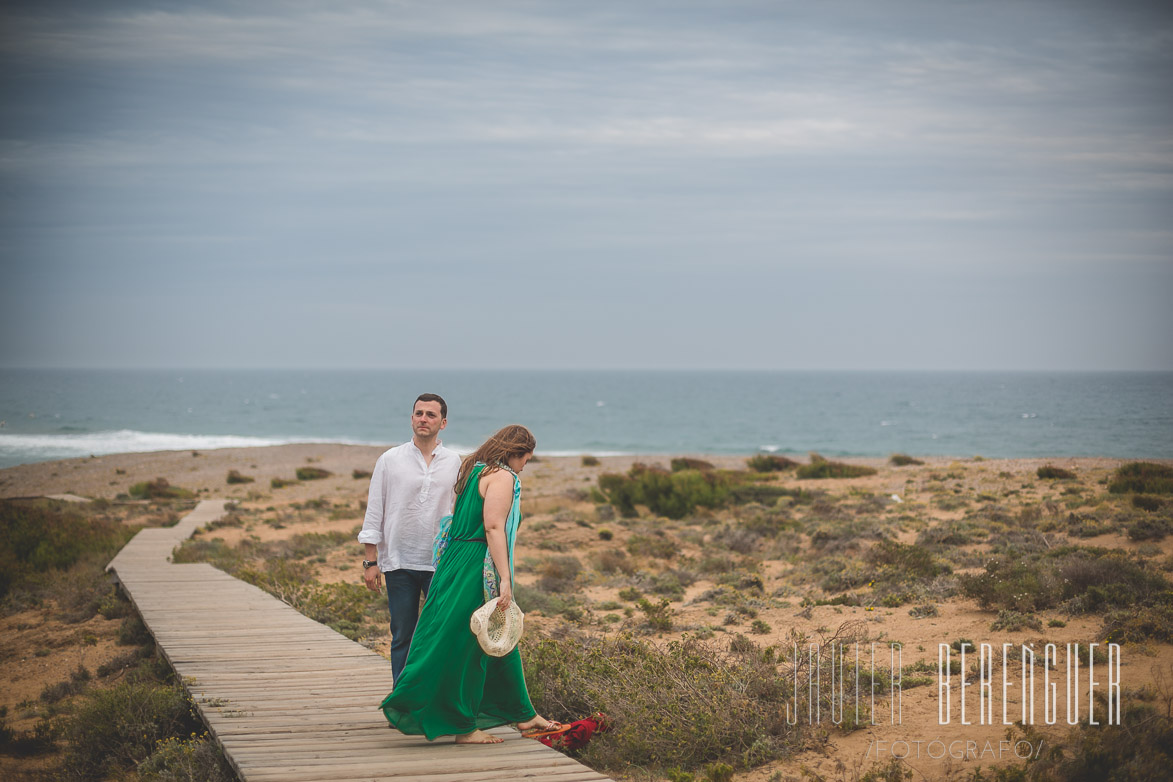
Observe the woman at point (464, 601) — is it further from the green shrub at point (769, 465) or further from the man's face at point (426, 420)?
the green shrub at point (769, 465)

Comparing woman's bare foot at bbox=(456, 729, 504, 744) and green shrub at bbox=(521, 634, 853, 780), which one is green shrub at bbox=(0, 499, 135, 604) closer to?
green shrub at bbox=(521, 634, 853, 780)

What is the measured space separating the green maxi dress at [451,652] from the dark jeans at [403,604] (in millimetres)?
312

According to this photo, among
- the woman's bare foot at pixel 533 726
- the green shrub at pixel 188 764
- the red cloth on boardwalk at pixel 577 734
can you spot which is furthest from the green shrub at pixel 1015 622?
the green shrub at pixel 188 764

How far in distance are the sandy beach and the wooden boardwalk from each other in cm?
123

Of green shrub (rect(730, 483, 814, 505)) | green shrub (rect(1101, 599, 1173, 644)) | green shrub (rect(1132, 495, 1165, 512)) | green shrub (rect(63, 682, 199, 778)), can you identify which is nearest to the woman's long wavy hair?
green shrub (rect(63, 682, 199, 778))

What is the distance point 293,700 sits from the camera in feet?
20.2

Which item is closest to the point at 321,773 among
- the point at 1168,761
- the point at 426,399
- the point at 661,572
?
the point at 426,399

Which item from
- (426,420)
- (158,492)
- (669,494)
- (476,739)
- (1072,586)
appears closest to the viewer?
(476,739)

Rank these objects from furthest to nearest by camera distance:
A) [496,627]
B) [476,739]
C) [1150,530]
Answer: [1150,530] → [476,739] → [496,627]

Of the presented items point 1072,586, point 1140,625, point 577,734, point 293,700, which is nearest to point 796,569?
point 1072,586

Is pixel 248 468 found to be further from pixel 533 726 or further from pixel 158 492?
pixel 533 726

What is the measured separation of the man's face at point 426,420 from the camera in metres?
Answer: 5.15

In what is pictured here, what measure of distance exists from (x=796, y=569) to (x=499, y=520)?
9358mm

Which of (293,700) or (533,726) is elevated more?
(533,726)
